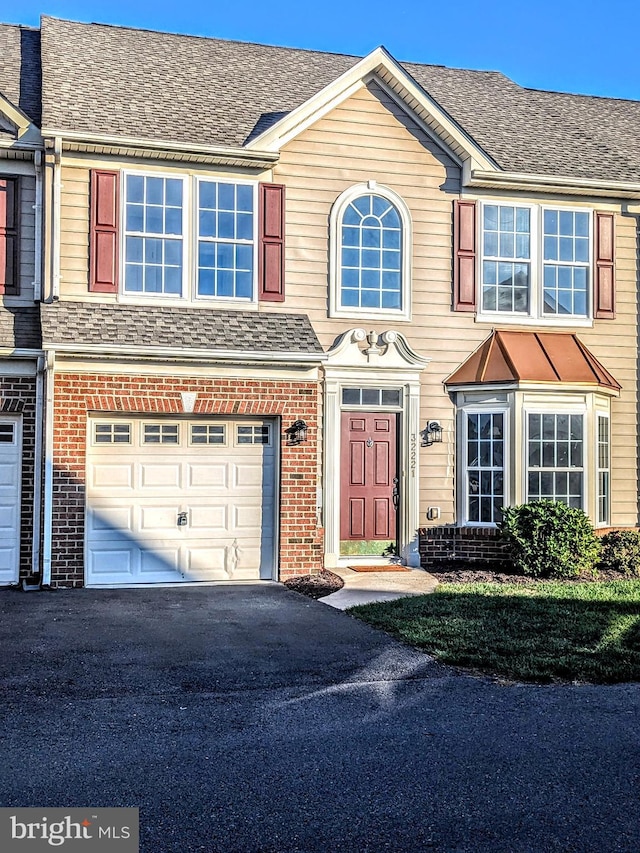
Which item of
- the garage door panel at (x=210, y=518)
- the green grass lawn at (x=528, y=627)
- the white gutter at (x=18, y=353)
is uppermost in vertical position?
the white gutter at (x=18, y=353)

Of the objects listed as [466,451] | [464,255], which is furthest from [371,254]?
[466,451]

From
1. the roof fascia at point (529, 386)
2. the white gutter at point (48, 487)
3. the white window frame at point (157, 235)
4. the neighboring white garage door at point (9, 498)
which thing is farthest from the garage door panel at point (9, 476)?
the roof fascia at point (529, 386)

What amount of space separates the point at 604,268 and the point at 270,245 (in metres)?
5.59

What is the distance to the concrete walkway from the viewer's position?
1096 centimetres

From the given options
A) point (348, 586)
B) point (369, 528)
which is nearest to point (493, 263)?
point (369, 528)

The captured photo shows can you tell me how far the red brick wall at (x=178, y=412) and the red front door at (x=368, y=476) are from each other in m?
0.77

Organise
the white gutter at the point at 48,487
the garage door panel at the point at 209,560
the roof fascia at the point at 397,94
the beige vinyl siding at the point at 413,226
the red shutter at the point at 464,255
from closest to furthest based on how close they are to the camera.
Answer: the white gutter at the point at 48,487 < the garage door panel at the point at 209,560 < the roof fascia at the point at 397,94 < the beige vinyl siding at the point at 413,226 < the red shutter at the point at 464,255

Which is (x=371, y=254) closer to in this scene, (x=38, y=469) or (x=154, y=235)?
(x=154, y=235)

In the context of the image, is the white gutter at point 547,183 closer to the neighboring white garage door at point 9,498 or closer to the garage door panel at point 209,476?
the garage door panel at point 209,476

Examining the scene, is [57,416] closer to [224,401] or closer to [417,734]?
[224,401]

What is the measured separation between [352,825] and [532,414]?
9843 mm

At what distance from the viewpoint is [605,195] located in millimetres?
14508

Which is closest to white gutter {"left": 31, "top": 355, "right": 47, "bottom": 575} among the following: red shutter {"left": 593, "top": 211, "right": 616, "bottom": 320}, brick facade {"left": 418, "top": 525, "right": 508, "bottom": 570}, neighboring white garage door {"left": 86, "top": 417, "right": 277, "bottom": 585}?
neighboring white garage door {"left": 86, "top": 417, "right": 277, "bottom": 585}

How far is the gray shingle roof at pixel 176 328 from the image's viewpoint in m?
11.8
